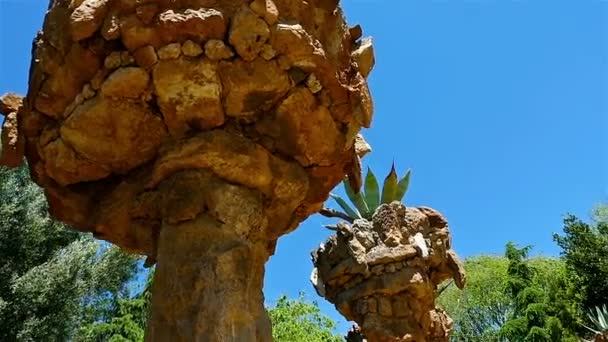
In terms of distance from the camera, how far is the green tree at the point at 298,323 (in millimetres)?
16891

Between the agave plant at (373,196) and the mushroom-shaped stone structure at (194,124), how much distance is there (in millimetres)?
4878

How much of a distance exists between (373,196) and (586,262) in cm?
1024

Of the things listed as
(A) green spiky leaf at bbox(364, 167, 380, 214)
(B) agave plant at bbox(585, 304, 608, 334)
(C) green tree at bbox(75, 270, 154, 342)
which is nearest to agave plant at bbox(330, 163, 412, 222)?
(A) green spiky leaf at bbox(364, 167, 380, 214)

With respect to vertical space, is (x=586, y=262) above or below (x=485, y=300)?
below

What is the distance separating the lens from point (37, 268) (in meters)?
10.0

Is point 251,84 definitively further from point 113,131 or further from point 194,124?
point 113,131

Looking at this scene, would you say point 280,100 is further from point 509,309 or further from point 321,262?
point 509,309

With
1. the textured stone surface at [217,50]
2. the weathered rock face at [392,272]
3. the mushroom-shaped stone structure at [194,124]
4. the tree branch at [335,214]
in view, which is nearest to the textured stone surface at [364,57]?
the mushroom-shaped stone structure at [194,124]

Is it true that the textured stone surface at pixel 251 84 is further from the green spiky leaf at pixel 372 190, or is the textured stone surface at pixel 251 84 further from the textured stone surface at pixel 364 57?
the green spiky leaf at pixel 372 190

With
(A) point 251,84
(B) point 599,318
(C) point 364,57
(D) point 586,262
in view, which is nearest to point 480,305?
(D) point 586,262

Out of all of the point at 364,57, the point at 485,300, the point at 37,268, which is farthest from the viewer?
the point at 485,300

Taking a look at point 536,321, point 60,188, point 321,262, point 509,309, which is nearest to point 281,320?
point 536,321

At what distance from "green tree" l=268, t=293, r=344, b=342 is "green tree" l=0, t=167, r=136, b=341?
651 centimetres

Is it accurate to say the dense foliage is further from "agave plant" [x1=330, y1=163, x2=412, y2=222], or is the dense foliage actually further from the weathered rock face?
the weathered rock face
